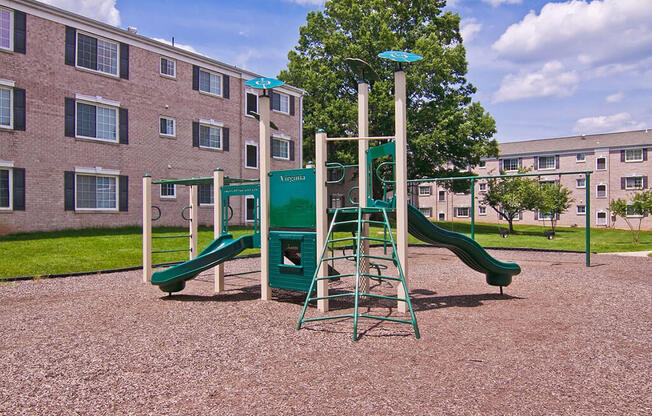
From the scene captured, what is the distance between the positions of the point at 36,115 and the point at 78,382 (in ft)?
53.8

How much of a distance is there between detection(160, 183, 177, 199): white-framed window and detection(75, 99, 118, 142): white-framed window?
311 cm

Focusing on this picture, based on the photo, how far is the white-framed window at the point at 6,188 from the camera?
52.8 feet

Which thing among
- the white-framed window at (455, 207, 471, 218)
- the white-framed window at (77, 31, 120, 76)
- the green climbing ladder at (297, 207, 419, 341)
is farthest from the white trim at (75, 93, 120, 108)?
the white-framed window at (455, 207, 471, 218)

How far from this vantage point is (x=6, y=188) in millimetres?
16203

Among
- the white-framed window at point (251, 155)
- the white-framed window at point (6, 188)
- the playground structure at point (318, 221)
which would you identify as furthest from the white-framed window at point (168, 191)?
the playground structure at point (318, 221)

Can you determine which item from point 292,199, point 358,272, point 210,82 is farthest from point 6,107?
point 358,272

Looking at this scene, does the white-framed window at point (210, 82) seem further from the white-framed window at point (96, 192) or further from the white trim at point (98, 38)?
the white-framed window at point (96, 192)

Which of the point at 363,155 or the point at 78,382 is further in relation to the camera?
the point at 363,155

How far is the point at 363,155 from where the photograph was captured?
7.12 metres

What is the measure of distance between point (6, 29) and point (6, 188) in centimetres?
569

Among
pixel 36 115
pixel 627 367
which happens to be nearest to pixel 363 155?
pixel 627 367

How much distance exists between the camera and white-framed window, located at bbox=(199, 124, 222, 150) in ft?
76.5

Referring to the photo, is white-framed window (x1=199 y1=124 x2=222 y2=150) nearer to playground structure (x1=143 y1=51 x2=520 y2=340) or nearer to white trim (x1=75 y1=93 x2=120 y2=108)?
white trim (x1=75 y1=93 x2=120 y2=108)

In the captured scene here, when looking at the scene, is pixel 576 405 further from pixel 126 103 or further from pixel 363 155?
pixel 126 103
